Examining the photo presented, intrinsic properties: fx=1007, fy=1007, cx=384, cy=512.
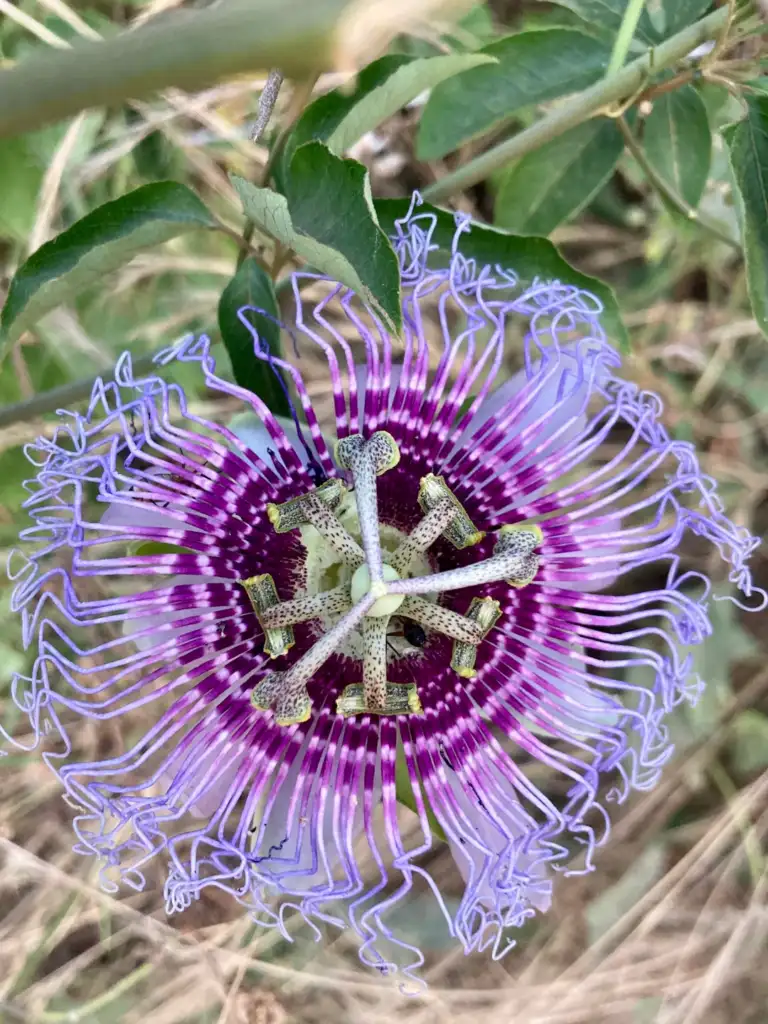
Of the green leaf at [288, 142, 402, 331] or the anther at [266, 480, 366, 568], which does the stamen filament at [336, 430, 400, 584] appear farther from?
the green leaf at [288, 142, 402, 331]

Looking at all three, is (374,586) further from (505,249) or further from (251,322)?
(505,249)

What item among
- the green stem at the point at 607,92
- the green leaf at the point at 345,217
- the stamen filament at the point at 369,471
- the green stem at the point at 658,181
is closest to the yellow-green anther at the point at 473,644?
the stamen filament at the point at 369,471

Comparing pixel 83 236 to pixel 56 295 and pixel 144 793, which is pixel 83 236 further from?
pixel 144 793

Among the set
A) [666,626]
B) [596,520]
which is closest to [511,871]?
[596,520]

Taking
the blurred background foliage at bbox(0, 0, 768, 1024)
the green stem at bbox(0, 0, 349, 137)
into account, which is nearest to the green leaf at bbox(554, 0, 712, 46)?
the blurred background foliage at bbox(0, 0, 768, 1024)

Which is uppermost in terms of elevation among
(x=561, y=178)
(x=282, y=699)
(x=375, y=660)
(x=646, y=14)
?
(x=646, y=14)

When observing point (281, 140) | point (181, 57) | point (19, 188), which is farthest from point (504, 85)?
point (181, 57)
